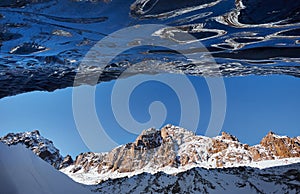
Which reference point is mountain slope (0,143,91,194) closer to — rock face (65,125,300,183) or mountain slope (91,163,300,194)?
mountain slope (91,163,300,194)

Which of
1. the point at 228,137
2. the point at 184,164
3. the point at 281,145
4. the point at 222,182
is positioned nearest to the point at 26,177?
the point at 222,182

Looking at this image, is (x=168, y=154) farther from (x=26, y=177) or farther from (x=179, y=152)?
(x=26, y=177)

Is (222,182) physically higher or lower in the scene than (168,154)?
lower

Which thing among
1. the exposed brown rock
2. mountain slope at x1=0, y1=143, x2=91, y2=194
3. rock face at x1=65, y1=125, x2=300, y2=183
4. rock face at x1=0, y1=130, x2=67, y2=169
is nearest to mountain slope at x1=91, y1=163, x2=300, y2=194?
rock face at x1=65, y1=125, x2=300, y2=183

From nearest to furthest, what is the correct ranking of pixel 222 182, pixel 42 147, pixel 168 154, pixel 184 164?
pixel 222 182 → pixel 184 164 → pixel 168 154 → pixel 42 147

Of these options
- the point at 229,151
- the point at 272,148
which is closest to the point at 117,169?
the point at 229,151

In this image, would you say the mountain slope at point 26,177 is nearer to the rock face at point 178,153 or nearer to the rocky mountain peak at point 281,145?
the rock face at point 178,153
